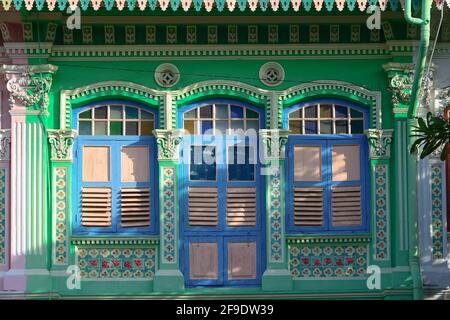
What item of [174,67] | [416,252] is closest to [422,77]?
[416,252]

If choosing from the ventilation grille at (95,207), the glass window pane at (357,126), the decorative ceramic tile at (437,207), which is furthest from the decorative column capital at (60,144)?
the decorative ceramic tile at (437,207)

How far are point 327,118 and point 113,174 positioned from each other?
289 centimetres

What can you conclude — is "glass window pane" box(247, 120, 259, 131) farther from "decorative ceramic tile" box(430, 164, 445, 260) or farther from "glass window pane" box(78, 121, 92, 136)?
"decorative ceramic tile" box(430, 164, 445, 260)

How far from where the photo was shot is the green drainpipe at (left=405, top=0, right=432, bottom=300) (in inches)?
496

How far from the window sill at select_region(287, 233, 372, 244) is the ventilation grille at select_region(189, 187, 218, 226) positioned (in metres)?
1.03

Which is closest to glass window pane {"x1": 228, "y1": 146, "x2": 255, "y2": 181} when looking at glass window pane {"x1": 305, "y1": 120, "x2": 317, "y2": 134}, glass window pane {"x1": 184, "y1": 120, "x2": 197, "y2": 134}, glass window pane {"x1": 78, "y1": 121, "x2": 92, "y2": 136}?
glass window pane {"x1": 184, "y1": 120, "x2": 197, "y2": 134}

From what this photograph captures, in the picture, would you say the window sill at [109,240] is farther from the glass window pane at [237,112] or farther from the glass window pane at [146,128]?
the glass window pane at [237,112]

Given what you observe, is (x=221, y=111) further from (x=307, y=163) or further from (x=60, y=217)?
(x=60, y=217)

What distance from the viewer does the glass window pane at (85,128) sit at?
14.0 meters

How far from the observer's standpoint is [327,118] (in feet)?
46.2

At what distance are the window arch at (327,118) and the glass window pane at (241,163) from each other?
2.15 feet

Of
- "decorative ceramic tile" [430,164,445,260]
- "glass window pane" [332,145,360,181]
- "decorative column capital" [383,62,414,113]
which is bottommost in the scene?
"decorative ceramic tile" [430,164,445,260]

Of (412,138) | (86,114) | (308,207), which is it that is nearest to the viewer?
(412,138)

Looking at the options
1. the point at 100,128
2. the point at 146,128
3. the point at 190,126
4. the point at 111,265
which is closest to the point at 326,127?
the point at 190,126
